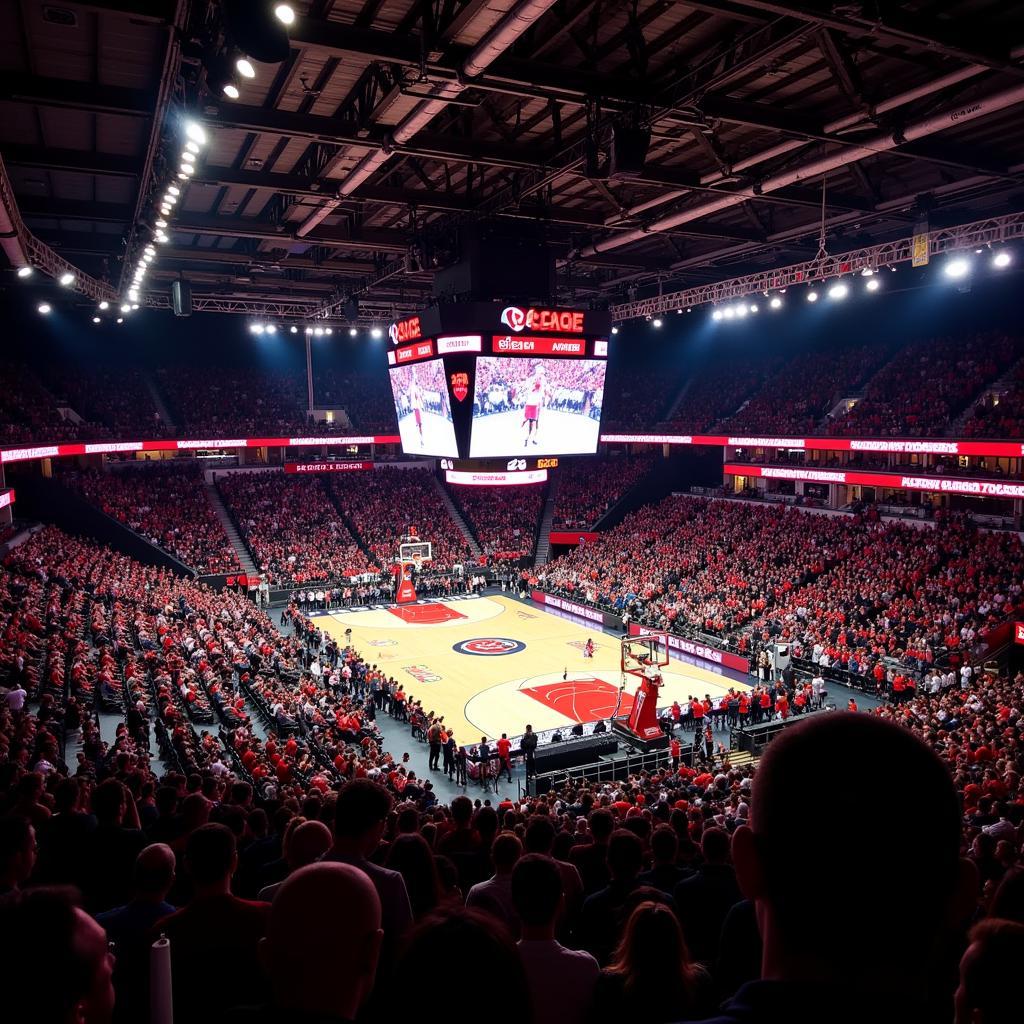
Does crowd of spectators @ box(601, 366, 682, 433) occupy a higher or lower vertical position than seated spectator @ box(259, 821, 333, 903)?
higher

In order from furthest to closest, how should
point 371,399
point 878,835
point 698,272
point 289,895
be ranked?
point 371,399 → point 698,272 → point 289,895 → point 878,835

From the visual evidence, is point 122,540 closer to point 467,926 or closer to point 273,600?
point 273,600

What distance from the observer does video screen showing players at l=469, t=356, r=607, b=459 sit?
65.7 ft

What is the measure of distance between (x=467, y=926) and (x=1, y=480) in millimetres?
34365

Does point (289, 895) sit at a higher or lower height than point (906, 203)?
lower

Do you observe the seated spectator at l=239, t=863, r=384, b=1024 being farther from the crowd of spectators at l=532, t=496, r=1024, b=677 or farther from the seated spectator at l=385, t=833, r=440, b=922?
the crowd of spectators at l=532, t=496, r=1024, b=677

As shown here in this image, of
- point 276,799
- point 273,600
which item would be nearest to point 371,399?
point 273,600

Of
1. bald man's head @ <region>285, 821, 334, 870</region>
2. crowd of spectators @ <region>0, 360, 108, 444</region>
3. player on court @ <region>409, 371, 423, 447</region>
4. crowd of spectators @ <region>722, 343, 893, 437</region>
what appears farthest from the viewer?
crowd of spectators @ <region>722, 343, 893, 437</region>

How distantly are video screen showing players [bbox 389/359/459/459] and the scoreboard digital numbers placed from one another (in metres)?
0.04

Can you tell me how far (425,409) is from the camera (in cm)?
2216

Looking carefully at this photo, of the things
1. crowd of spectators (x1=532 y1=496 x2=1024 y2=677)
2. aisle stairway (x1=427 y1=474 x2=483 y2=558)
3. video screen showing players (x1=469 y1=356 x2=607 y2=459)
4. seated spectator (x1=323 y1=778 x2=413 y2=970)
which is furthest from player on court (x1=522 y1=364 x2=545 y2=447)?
aisle stairway (x1=427 y1=474 x2=483 y2=558)

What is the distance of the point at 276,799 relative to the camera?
30.9ft

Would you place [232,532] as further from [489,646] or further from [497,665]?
[497,665]

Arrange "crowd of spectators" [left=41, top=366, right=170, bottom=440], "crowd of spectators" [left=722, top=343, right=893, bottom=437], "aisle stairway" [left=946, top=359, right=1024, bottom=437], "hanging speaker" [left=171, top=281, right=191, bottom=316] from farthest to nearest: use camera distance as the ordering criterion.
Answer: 1. "crowd of spectators" [left=41, top=366, right=170, bottom=440]
2. "crowd of spectators" [left=722, top=343, right=893, bottom=437]
3. "aisle stairway" [left=946, top=359, right=1024, bottom=437]
4. "hanging speaker" [left=171, top=281, right=191, bottom=316]
